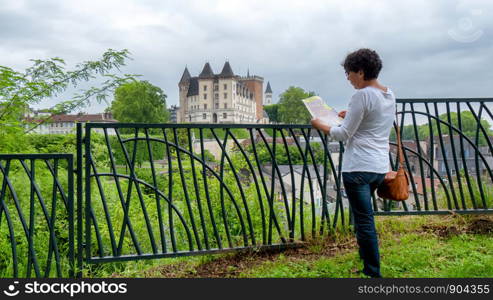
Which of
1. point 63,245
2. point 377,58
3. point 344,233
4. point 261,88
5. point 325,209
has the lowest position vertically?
point 63,245

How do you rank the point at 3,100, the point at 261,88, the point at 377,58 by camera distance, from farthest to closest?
the point at 261,88 < the point at 3,100 < the point at 377,58

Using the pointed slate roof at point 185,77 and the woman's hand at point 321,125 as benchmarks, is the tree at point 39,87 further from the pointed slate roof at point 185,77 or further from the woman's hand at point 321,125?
the pointed slate roof at point 185,77

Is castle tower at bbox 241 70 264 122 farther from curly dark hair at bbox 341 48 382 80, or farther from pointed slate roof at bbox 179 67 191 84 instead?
curly dark hair at bbox 341 48 382 80

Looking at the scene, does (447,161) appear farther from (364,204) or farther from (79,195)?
(79,195)

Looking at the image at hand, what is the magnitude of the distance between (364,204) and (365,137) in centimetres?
36

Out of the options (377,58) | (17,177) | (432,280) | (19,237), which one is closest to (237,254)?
(432,280)

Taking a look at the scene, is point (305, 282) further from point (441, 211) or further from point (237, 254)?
point (441, 211)

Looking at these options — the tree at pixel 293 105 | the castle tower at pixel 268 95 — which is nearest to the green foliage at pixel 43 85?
the tree at pixel 293 105

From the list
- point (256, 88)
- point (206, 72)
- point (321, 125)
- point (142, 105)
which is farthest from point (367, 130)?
point (256, 88)

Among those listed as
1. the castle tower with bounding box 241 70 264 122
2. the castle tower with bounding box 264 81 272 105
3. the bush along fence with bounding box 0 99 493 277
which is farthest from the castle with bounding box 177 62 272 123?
the bush along fence with bounding box 0 99 493 277

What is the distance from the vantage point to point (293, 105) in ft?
223

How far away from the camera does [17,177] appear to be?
4609 millimetres

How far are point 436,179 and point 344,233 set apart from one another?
3.13 ft

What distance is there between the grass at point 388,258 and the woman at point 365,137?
498 mm
